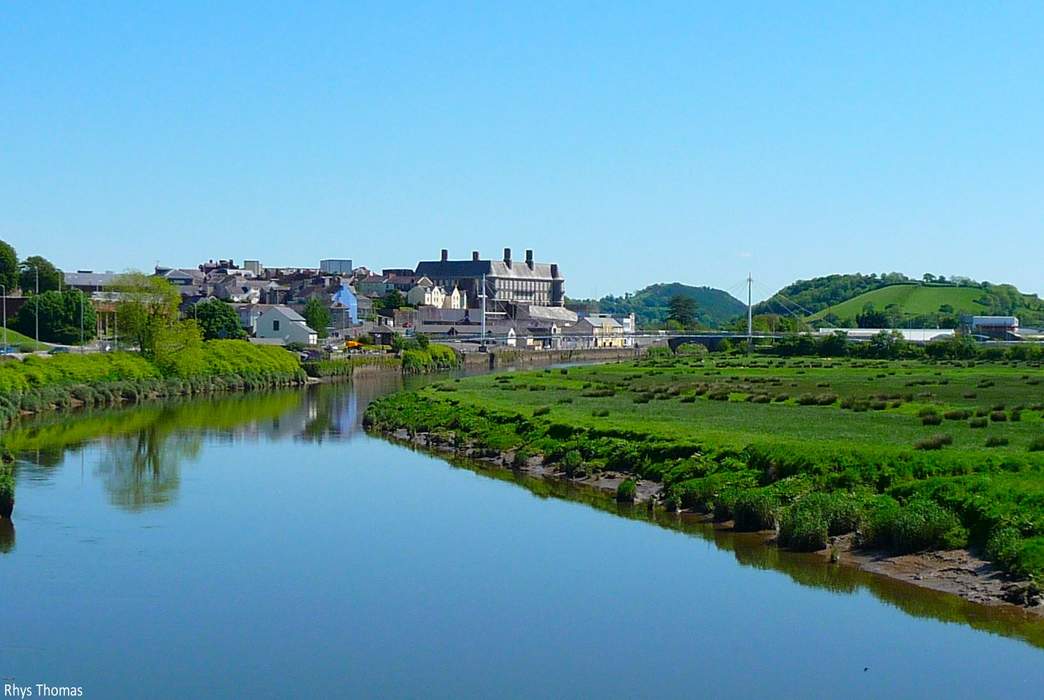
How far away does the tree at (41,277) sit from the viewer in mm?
85438

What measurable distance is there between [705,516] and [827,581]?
4.24 m

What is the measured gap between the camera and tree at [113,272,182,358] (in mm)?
52594

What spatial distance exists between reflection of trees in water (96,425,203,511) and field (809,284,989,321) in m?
113

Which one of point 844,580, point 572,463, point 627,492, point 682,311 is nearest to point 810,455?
point 627,492

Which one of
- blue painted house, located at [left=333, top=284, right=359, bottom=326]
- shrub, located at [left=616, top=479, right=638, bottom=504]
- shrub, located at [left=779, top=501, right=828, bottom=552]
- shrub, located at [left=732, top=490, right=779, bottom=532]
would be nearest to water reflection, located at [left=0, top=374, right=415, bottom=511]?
shrub, located at [left=616, top=479, right=638, bottom=504]

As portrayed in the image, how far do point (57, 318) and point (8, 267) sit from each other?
17382 millimetres

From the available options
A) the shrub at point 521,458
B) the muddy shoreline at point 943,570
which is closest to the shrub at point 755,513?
the muddy shoreline at point 943,570

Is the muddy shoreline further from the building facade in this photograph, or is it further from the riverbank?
the building facade

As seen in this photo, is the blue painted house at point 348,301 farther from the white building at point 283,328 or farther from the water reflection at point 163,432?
the water reflection at point 163,432

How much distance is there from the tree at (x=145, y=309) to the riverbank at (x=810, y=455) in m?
13.3

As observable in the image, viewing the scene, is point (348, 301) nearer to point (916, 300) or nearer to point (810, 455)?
point (916, 300)

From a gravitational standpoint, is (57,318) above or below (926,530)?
above

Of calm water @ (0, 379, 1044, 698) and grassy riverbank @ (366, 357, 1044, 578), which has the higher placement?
grassy riverbank @ (366, 357, 1044, 578)

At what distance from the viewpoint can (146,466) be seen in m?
28.2
